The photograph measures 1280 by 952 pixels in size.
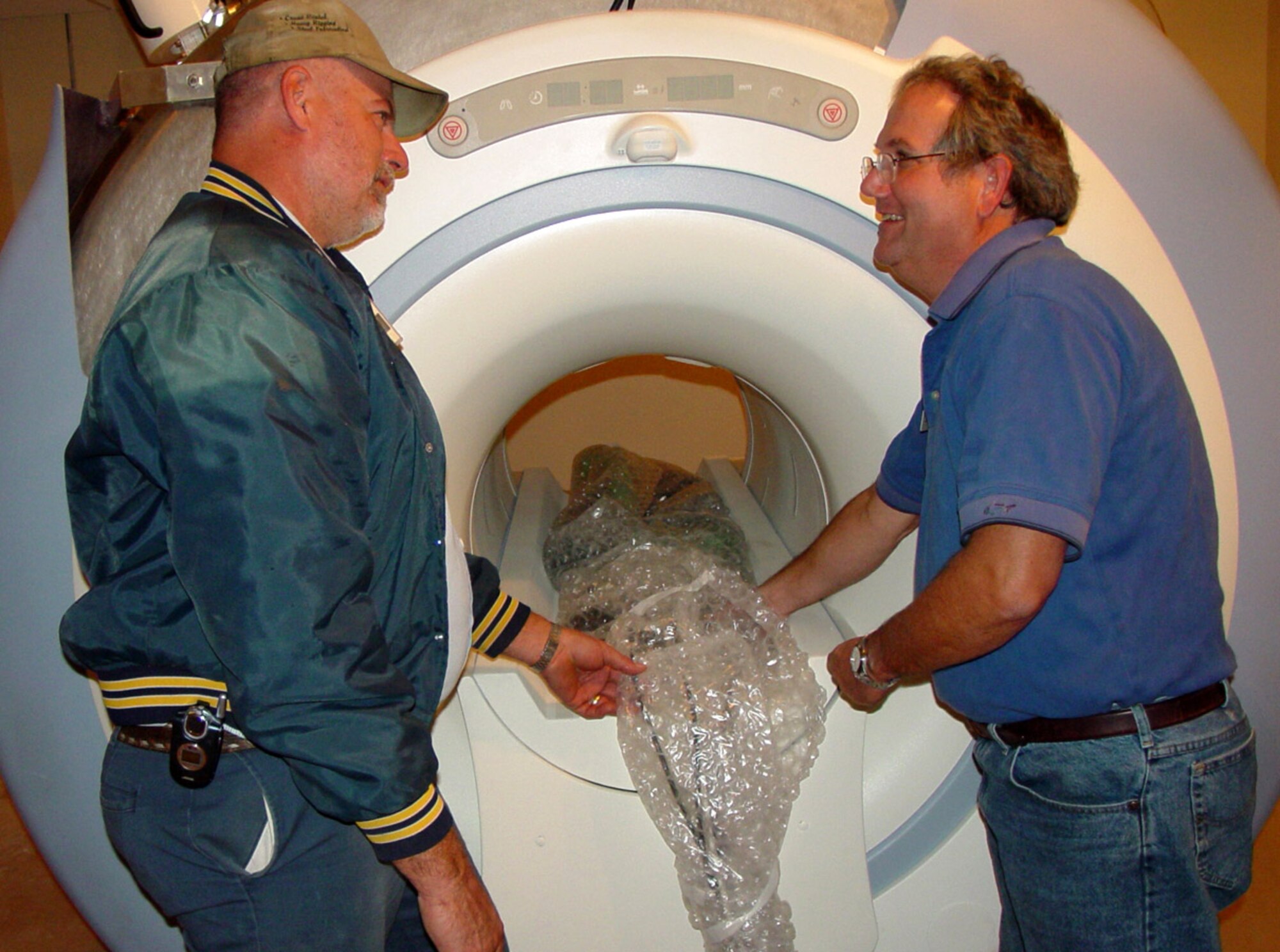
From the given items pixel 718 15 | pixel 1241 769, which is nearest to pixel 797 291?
pixel 718 15

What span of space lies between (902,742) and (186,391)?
3.43 feet

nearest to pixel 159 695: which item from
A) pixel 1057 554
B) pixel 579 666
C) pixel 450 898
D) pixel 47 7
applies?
pixel 450 898

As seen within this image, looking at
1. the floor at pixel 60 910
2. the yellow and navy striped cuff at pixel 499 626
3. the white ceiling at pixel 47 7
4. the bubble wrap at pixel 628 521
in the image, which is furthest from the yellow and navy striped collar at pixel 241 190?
the white ceiling at pixel 47 7

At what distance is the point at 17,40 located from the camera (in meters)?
3.15

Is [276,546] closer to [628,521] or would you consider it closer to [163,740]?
[163,740]

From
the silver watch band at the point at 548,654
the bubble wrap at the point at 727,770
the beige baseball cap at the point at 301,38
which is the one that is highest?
the beige baseball cap at the point at 301,38

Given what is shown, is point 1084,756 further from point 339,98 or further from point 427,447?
point 339,98

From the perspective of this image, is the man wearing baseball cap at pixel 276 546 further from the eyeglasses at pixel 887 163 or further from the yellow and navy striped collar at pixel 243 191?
the eyeglasses at pixel 887 163

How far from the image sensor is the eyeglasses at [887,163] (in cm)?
113

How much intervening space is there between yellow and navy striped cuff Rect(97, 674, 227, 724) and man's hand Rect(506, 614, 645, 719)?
439mm

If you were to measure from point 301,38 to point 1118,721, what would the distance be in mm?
1044

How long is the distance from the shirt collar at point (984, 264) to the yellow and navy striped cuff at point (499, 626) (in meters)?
0.61

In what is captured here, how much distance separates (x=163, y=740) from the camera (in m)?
0.94

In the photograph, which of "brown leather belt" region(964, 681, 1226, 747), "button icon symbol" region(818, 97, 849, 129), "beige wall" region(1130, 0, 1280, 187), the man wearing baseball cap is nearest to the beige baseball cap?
the man wearing baseball cap
